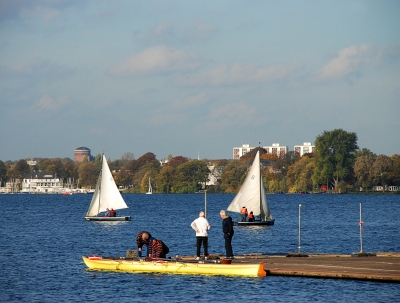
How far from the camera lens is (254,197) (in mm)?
72000

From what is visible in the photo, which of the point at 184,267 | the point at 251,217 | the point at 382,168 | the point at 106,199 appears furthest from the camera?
the point at 382,168

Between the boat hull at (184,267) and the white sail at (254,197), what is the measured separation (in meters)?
35.4

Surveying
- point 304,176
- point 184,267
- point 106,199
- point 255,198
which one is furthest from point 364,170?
point 184,267

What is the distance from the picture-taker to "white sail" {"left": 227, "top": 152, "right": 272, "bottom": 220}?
7169cm

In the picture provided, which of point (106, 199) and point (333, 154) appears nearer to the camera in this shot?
point (106, 199)

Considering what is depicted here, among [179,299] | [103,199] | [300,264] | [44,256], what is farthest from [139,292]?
[103,199]

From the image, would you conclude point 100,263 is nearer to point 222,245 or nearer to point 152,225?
point 222,245

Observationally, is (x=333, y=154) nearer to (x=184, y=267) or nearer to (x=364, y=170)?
(x=364, y=170)

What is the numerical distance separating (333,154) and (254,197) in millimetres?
118732

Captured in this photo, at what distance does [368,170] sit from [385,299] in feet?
509

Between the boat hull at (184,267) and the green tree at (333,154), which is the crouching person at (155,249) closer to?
the boat hull at (184,267)

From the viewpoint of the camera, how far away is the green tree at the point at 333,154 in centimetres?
18538

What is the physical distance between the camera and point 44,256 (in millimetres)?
46312

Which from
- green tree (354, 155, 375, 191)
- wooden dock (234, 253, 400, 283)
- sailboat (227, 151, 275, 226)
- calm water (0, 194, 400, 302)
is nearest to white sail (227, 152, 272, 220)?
sailboat (227, 151, 275, 226)
